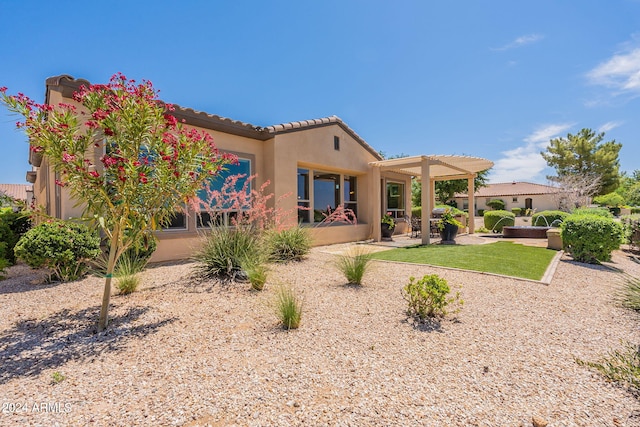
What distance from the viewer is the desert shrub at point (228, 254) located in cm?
588

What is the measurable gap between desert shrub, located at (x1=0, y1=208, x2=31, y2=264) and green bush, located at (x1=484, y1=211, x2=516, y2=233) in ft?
70.6

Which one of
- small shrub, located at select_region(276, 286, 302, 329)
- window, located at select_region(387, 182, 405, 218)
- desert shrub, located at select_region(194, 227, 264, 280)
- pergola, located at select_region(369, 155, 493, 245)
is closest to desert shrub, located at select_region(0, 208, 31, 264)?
desert shrub, located at select_region(194, 227, 264, 280)

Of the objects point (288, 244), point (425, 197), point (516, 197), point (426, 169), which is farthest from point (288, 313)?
point (516, 197)

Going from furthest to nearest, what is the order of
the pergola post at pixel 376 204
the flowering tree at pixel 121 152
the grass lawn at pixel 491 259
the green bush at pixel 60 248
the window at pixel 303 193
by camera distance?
the pergola post at pixel 376 204 < the window at pixel 303 193 < the grass lawn at pixel 491 259 < the green bush at pixel 60 248 < the flowering tree at pixel 121 152

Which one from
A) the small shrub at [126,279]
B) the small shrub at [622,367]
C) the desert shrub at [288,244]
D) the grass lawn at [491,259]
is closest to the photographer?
the small shrub at [622,367]

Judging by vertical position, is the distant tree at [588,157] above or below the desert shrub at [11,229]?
above

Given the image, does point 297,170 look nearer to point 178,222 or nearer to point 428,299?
point 178,222

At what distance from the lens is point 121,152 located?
3.43 metres

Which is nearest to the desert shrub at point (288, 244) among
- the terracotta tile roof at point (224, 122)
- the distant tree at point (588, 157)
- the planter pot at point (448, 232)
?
the terracotta tile roof at point (224, 122)

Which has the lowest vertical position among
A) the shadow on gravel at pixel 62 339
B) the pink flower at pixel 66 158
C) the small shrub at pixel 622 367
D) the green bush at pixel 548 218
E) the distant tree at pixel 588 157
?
the small shrub at pixel 622 367

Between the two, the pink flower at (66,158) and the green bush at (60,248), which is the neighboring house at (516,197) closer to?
the green bush at (60,248)

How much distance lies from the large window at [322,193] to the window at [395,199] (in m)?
3.00

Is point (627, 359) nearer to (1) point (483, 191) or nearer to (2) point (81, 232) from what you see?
(2) point (81, 232)

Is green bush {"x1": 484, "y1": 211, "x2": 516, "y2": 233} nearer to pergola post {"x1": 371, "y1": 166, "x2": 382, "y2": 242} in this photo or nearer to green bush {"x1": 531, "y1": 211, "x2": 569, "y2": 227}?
green bush {"x1": 531, "y1": 211, "x2": 569, "y2": 227}
